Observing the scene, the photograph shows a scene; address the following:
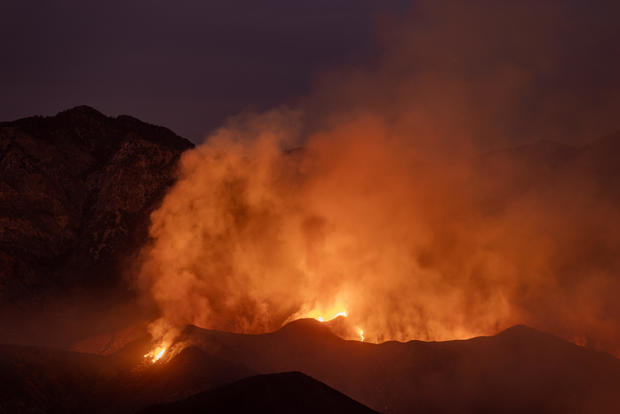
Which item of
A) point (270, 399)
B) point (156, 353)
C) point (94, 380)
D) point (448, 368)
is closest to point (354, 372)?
point (448, 368)

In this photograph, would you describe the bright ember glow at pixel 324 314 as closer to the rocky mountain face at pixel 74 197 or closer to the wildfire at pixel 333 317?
the wildfire at pixel 333 317

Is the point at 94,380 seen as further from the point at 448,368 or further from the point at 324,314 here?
the point at 448,368

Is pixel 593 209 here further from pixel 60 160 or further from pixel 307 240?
→ pixel 60 160

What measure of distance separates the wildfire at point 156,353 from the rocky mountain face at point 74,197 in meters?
19.7

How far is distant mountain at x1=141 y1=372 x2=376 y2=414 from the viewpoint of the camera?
26297mm

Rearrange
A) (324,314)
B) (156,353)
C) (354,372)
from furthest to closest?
1. (324,314)
2. (156,353)
3. (354,372)

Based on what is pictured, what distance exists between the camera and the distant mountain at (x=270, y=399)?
2630 centimetres

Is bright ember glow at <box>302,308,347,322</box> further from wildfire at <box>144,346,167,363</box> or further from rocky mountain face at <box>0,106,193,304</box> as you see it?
rocky mountain face at <box>0,106,193,304</box>

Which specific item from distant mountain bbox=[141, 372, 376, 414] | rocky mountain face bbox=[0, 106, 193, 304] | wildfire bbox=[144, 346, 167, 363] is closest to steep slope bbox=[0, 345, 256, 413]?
wildfire bbox=[144, 346, 167, 363]

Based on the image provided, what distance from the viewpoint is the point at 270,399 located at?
2684 cm

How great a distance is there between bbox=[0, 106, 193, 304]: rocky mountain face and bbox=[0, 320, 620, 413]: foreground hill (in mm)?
19873

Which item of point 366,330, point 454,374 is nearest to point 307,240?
point 366,330

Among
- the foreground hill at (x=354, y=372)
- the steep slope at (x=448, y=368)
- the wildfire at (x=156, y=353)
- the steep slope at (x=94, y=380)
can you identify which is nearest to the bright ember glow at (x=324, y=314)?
the steep slope at (x=448, y=368)

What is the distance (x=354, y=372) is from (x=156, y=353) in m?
13.2
